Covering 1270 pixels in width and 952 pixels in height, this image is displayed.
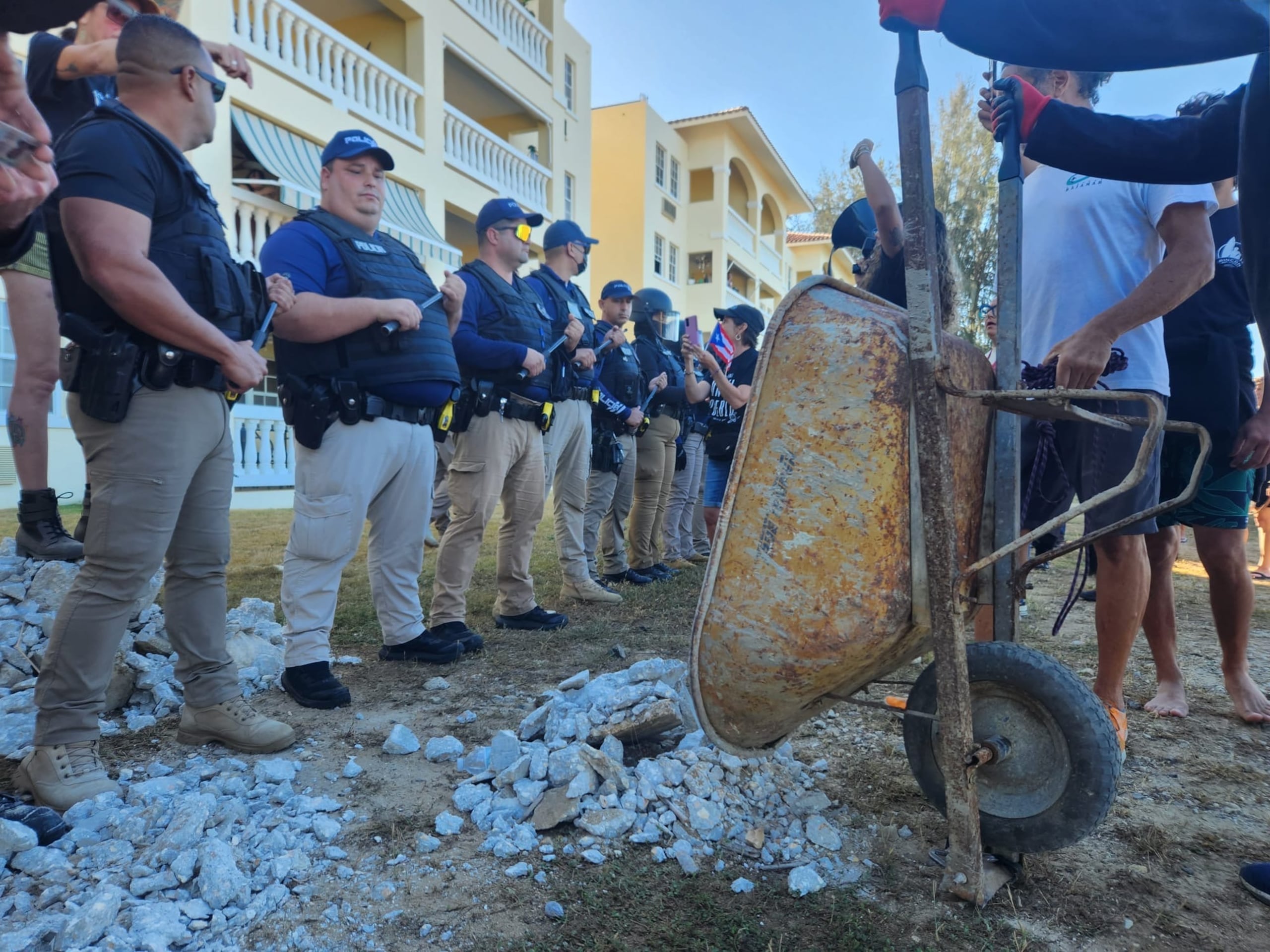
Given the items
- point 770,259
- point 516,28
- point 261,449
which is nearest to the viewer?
point 261,449

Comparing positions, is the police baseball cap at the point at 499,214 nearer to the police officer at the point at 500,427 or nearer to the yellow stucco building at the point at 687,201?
the police officer at the point at 500,427

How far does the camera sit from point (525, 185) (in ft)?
50.8

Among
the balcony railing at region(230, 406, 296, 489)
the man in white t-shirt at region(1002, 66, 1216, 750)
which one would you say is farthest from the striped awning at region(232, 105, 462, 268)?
the man in white t-shirt at region(1002, 66, 1216, 750)

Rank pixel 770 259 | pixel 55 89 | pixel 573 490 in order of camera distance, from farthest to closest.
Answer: pixel 770 259 < pixel 573 490 < pixel 55 89

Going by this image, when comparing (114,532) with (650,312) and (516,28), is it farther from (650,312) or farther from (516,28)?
(516,28)

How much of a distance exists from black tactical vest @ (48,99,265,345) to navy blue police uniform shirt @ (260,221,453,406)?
46 cm

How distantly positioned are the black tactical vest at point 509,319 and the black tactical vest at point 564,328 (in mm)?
161

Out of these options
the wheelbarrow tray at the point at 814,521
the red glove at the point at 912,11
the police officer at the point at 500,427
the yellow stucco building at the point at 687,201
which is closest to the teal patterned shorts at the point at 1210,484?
the wheelbarrow tray at the point at 814,521

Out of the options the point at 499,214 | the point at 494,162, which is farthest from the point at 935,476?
the point at 494,162

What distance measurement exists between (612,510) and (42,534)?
3630 mm

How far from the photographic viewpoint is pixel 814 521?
1654 millimetres

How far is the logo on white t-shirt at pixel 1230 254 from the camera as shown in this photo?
3281 mm

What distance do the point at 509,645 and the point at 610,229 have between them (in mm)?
19389

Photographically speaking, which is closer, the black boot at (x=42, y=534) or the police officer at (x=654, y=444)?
the black boot at (x=42, y=534)
